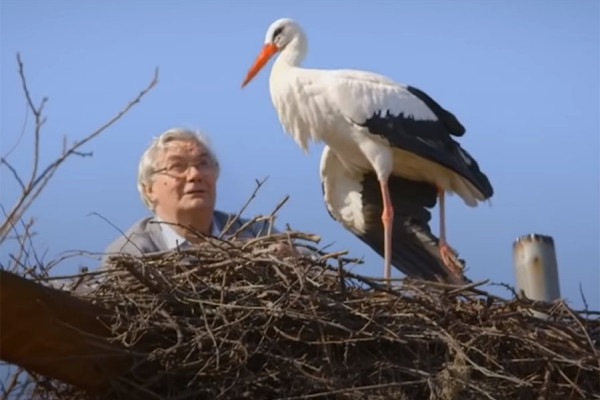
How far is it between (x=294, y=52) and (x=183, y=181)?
184 centimetres

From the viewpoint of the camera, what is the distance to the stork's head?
559cm

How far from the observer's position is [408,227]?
514 cm

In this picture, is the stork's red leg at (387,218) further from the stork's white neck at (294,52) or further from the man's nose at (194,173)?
the man's nose at (194,173)

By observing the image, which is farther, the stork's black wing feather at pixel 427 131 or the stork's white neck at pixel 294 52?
the stork's white neck at pixel 294 52

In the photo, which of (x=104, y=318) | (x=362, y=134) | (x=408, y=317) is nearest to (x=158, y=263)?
(x=104, y=318)

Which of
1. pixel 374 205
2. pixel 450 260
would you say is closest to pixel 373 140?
pixel 374 205

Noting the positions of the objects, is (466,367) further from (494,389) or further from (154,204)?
(154,204)

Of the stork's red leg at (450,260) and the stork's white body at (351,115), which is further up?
the stork's white body at (351,115)

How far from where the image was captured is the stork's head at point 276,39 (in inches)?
220

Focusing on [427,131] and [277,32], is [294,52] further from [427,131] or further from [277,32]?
[427,131]

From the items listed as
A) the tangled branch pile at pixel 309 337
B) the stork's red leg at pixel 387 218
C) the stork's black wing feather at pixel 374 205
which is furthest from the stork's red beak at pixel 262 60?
the tangled branch pile at pixel 309 337

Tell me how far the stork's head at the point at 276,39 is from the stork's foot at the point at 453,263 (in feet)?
4.21

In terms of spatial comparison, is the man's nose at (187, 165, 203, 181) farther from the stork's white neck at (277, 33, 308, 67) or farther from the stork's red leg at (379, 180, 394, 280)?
the stork's white neck at (277, 33, 308, 67)

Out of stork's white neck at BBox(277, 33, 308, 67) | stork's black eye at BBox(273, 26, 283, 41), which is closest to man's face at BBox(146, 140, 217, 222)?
stork's white neck at BBox(277, 33, 308, 67)
